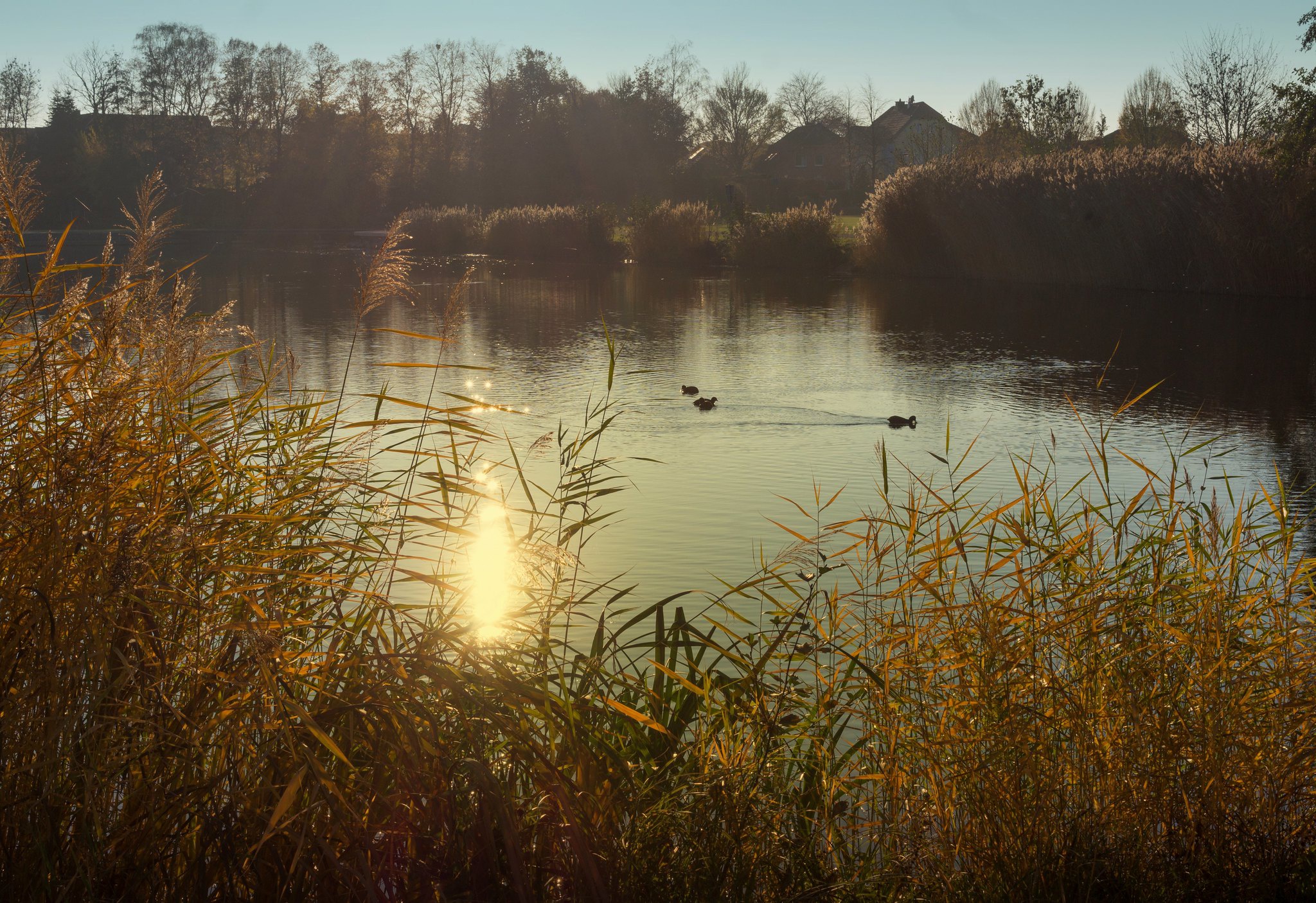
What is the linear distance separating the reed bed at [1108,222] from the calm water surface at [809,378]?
0.74m

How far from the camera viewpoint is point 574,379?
1212 centimetres

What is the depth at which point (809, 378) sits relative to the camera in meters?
12.7

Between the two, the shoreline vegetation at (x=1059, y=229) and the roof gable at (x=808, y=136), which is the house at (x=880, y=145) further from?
the shoreline vegetation at (x=1059, y=229)

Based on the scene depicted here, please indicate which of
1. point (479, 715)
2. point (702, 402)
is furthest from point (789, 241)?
point (479, 715)

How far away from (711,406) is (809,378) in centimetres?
262

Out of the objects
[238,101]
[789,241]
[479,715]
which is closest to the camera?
[479,715]

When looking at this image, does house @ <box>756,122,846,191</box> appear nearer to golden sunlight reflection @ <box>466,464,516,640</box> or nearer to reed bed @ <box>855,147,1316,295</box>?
reed bed @ <box>855,147,1316,295</box>

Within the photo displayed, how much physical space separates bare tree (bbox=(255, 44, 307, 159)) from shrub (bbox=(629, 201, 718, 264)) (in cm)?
2876

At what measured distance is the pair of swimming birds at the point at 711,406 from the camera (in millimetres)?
9586

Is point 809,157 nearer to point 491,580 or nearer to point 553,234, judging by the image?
point 553,234

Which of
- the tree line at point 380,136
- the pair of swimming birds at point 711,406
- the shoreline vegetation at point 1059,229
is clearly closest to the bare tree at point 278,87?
the tree line at point 380,136

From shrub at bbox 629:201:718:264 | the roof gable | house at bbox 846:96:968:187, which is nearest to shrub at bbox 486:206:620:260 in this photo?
shrub at bbox 629:201:718:264

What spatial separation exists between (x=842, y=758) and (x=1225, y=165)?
1989 cm

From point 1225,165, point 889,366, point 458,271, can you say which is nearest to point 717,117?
point 458,271
